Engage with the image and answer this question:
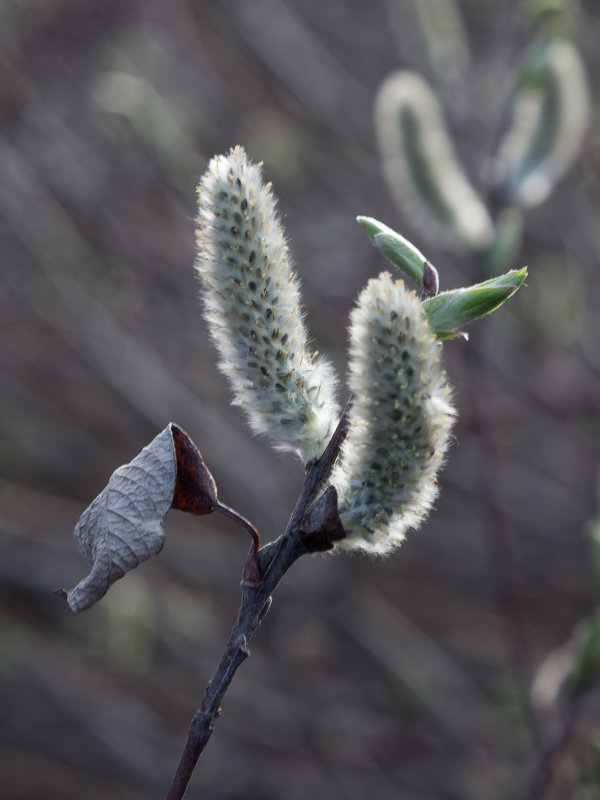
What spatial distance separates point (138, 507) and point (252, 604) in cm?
18

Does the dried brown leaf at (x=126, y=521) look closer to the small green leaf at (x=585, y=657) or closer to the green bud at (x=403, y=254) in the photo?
the green bud at (x=403, y=254)

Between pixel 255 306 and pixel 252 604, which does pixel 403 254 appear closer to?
pixel 255 306

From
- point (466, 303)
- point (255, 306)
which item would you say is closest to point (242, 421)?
point (255, 306)

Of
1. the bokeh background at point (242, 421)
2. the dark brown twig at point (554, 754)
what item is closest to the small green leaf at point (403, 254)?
the dark brown twig at point (554, 754)

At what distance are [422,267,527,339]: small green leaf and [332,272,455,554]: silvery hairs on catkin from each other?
0.02 m

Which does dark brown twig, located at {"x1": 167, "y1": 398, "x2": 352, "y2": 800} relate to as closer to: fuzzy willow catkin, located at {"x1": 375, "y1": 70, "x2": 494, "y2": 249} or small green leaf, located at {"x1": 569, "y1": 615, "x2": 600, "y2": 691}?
small green leaf, located at {"x1": 569, "y1": 615, "x2": 600, "y2": 691}

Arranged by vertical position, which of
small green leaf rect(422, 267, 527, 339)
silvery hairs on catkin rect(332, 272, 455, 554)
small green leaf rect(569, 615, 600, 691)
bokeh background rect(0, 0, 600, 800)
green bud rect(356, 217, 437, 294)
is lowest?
silvery hairs on catkin rect(332, 272, 455, 554)

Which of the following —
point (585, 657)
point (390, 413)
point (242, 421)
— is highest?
point (242, 421)

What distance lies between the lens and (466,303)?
952mm

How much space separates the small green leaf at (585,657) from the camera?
2.10m

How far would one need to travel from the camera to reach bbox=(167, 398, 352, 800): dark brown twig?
952 millimetres

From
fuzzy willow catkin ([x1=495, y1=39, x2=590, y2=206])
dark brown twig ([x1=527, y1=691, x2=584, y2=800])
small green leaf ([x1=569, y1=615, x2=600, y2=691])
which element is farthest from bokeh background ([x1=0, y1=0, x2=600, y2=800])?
small green leaf ([x1=569, y1=615, x2=600, y2=691])

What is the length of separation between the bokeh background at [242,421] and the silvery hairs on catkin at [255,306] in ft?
7.42

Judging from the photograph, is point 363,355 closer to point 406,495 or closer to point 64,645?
point 406,495
